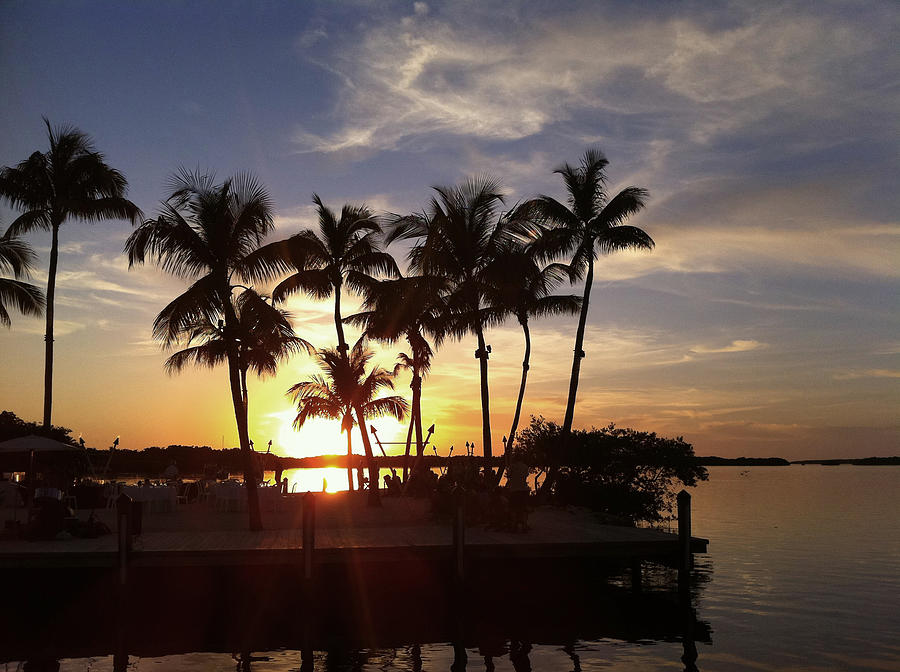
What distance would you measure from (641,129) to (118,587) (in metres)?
19.1

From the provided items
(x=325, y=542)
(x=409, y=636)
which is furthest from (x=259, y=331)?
(x=409, y=636)

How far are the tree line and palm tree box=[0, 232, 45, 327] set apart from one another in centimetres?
6

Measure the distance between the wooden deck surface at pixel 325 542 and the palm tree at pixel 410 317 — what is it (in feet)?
36.8

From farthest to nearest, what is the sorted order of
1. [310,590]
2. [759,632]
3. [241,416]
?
1. [241,416]
2. [759,632]
3. [310,590]

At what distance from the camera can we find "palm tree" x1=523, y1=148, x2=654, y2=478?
1242 inches

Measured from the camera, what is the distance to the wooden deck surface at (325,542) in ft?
56.1

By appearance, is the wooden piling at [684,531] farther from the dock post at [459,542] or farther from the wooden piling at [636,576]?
the dock post at [459,542]

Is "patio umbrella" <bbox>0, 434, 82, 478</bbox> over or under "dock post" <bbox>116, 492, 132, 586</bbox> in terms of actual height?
over

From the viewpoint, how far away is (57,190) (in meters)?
37.2

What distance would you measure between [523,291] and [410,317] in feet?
21.9

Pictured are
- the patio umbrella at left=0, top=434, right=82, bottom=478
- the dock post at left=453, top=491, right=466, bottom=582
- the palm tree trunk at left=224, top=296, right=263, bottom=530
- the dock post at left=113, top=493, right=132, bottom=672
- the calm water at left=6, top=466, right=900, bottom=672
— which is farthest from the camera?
the patio umbrella at left=0, top=434, right=82, bottom=478

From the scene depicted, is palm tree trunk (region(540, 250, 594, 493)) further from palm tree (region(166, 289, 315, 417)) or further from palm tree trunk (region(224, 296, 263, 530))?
palm tree trunk (region(224, 296, 263, 530))

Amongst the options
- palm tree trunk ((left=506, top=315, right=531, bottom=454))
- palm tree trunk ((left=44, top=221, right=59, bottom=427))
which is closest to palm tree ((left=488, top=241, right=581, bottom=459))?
palm tree trunk ((left=506, top=315, right=531, bottom=454))

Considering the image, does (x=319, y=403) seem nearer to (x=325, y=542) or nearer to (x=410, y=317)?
(x=410, y=317)
